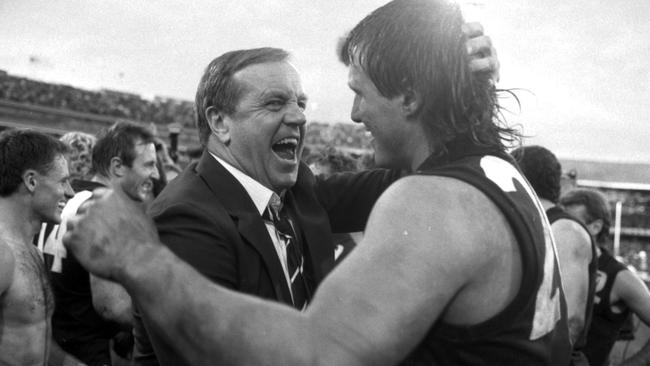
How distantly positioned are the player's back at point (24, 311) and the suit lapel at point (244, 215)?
4.65 ft

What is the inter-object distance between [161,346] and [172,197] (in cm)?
45

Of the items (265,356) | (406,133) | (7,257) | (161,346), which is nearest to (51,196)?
(7,257)

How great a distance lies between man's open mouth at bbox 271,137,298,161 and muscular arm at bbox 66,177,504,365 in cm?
133

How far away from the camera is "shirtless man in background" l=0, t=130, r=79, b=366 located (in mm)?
3098

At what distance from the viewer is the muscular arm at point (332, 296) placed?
3.82 feet

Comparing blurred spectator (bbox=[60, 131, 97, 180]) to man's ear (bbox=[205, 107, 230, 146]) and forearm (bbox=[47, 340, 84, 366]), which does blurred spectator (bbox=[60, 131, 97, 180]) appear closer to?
forearm (bbox=[47, 340, 84, 366])

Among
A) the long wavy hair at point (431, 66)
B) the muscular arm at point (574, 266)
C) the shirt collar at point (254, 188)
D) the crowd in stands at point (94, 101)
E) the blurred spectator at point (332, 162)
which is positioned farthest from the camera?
the crowd in stands at point (94, 101)

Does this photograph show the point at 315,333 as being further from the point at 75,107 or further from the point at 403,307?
the point at 75,107

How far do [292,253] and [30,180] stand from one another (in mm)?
1958

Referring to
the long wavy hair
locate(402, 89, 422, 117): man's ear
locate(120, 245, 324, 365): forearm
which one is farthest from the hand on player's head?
locate(120, 245, 324, 365): forearm

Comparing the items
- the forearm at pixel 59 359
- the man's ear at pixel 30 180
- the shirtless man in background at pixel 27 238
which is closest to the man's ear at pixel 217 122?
the shirtless man in background at pixel 27 238

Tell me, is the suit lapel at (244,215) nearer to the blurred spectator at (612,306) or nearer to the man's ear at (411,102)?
the man's ear at (411,102)

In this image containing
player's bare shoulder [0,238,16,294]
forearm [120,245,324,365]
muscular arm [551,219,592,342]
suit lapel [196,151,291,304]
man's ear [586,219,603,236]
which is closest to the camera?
forearm [120,245,324,365]

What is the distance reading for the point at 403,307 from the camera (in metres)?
1.19
